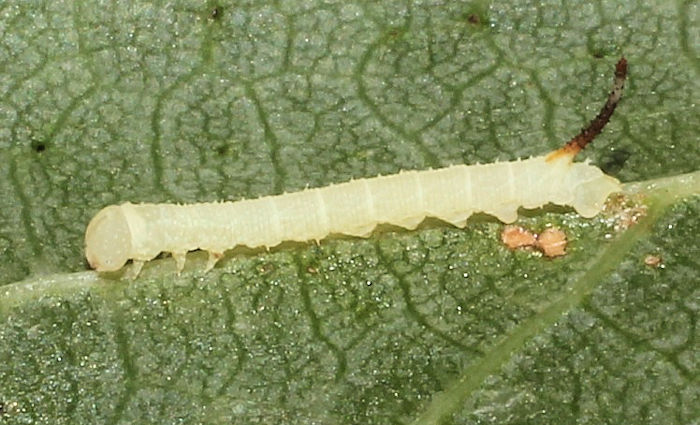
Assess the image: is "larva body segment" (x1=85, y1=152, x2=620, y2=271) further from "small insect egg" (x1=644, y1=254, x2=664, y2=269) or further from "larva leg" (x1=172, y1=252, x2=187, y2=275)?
"small insect egg" (x1=644, y1=254, x2=664, y2=269)

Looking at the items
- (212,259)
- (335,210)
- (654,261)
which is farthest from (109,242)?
(654,261)

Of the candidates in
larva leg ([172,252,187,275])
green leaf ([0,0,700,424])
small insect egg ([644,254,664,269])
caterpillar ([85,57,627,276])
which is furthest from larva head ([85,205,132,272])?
small insect egg ([644,254,664,269])

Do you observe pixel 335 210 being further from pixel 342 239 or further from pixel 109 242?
pixel 109 242

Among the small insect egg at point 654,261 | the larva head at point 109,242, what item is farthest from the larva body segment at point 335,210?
the small insect egg at point 654,261

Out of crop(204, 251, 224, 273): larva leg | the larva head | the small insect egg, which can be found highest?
the larva head

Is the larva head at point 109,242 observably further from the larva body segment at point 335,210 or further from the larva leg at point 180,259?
the larva leg at point 180,259

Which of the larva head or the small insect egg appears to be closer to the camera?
the small insect egg

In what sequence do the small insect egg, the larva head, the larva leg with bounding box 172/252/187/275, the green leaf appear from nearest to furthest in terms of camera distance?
the green leaf < the small insect egg < the larva head < the larva leg with bounding box 172/252/187/275
